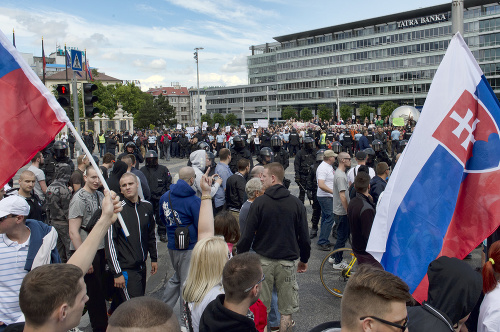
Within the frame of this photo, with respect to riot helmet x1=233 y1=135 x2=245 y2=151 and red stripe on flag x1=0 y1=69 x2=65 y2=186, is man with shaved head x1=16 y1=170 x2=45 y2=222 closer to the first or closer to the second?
red stripe on flag x1=0 y1=69 x2=65 y2=186

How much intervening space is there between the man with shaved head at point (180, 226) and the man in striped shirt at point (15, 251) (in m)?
1.44

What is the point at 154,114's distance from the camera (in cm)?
10069

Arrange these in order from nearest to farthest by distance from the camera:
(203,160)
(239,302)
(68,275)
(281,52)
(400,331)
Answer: (400,331), (68,275), (239,302), (203,160), (281,52)

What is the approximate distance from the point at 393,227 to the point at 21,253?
111 inches

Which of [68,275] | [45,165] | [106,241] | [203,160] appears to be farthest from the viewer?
[45,165]

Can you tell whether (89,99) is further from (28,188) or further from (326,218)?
(326,218)

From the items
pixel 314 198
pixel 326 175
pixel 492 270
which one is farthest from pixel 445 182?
pixel 314 198

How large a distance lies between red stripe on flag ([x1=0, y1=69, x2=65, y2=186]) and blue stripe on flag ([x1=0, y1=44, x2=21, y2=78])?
0.08 ft

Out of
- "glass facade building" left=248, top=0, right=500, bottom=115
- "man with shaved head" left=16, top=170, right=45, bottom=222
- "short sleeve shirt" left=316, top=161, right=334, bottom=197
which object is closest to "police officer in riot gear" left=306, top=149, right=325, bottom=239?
"short sleeve shirt" left=316, top=161, right=334, bottom=197

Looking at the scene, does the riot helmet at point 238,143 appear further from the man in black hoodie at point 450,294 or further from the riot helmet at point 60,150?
the man in black hoodie at point 450,294

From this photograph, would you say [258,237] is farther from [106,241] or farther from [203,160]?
[203,160]

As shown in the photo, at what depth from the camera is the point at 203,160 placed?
23.5ft

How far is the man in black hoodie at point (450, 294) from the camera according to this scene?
7.55ft

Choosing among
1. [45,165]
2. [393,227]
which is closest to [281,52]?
[45,165]
